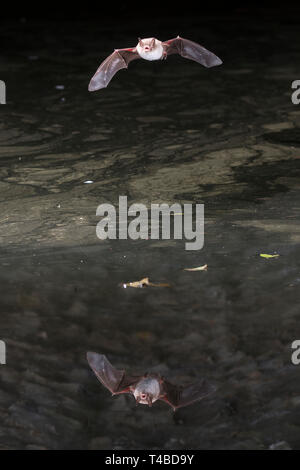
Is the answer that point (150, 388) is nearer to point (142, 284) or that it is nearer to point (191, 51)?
point (142, 284)

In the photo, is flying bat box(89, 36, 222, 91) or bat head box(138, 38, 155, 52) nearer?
bat head box(138, 38, 155, 52)

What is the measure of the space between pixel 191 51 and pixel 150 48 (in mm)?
619

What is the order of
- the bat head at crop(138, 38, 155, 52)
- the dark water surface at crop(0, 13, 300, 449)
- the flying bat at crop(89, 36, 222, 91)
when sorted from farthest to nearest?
the flying bat at crop(89, 36, 222, 91) < the bat head at crop(138, 38, 155, 52) < the dark water surface at crop(0, 13, 300, 449)

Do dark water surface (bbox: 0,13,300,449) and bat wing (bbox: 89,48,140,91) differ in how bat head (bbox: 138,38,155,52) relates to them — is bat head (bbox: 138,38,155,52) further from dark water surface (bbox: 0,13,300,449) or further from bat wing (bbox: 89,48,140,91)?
dark water surface (bbox: 0,13,300,449)

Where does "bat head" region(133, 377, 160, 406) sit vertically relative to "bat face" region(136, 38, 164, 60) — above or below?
below

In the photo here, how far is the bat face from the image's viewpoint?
5.73m

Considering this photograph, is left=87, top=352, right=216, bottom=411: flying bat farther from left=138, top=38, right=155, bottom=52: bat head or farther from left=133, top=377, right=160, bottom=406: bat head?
left=138, top=38, right=155, bottom=52: bat head

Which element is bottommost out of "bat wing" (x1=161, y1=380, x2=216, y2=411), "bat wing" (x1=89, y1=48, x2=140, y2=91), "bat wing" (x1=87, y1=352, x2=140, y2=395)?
"bat wing" (x1=161, y1=380, x2=216, y2=411)

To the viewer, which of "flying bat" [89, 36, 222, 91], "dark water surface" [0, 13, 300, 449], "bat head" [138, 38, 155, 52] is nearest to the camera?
"dark water surface" [0, 13, 300, 449]

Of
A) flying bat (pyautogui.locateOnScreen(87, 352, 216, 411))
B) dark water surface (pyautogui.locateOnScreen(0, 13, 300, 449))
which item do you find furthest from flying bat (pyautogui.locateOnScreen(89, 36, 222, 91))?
flying bat (pyautogui.locateOnScreen(87, 352, 216, 411))

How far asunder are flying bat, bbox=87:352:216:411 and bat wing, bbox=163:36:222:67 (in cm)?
289

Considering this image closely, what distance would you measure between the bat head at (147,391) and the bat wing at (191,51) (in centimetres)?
293

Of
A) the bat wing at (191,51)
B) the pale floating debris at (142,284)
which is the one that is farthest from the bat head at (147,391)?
the bat wing at (191,51)
